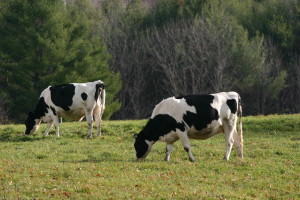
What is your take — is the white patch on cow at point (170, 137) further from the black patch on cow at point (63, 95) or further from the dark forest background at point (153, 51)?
the dark forest background at point (153, 51)

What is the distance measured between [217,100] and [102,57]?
138ft

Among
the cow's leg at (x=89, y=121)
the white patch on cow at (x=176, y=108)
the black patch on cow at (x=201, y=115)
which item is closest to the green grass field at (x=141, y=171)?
the cow's leg at (x=89, y=121)

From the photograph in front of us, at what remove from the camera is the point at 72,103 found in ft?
78.9

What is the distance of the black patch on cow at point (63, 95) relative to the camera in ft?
79.0

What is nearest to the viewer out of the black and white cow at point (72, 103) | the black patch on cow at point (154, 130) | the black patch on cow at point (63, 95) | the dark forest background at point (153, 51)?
the black patch on cow at point (154, 130)

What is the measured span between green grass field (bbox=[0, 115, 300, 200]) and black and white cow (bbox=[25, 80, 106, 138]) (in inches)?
64.9

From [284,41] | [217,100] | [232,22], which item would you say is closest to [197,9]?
[232,22]

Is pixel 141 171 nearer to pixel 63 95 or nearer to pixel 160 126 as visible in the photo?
pixel 160 126

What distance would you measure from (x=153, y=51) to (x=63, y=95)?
40156 mm

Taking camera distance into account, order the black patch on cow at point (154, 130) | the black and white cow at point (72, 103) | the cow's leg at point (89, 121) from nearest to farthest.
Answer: the black patch on cow at point (154, 130), the cow's leg at point (89, 121), the black and white cow at point (72, 103)

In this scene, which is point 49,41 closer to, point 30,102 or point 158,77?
point 30,102

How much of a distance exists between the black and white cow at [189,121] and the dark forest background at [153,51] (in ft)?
115

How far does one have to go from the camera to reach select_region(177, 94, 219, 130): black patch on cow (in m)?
16.6

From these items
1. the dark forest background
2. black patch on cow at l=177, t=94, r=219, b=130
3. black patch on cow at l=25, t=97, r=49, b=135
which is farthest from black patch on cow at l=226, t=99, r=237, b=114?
the dark forest background
